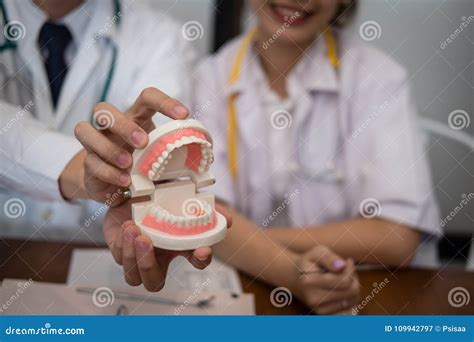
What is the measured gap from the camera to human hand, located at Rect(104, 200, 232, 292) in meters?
0.60

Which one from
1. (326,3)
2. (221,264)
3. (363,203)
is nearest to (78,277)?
(221,264)

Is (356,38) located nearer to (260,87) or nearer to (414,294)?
(260,87)

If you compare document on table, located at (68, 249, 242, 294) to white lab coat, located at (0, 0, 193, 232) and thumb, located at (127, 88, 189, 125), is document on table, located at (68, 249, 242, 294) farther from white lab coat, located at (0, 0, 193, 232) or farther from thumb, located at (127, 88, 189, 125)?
thumb, located at (127, 88, 189, 125)
